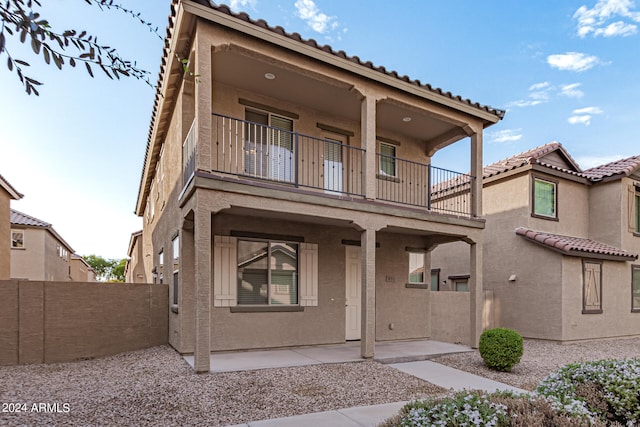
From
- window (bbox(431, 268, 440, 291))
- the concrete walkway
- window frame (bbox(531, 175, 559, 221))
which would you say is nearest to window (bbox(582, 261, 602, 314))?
window frame (bbox(531, 175, 559, 221))

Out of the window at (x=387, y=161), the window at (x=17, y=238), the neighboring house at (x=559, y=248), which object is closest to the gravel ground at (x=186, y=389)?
the neighboring house at (x=559, y=248)

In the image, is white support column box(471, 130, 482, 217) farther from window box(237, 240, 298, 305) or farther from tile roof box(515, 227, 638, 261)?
window box(237, 240, 298, 305)

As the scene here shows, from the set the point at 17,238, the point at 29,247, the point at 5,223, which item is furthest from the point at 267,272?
the point at 17,238

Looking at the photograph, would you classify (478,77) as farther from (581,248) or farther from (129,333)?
(129,333)

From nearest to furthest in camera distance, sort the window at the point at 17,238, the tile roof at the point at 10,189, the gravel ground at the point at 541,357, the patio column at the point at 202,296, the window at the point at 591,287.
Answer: the patio column at the point at 202,296 → the gravel ground at the point at 541,357 → the window at the point at 591,287 → the tile roof at the point at 10,189 → the window at the point at 17,238

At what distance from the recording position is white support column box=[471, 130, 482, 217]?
34.8ft

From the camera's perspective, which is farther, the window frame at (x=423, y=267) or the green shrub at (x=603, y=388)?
the window frame at (x=423, y=267)

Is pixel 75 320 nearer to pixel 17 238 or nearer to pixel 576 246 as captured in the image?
pixel 576 246

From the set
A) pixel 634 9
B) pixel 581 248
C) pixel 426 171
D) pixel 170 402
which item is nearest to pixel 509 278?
pixel 581 248

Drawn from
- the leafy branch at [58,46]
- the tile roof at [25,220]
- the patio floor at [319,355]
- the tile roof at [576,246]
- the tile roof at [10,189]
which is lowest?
the patio floor at [319,355]

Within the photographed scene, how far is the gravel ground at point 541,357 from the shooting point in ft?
25.6

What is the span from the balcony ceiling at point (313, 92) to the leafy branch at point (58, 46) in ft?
15.8

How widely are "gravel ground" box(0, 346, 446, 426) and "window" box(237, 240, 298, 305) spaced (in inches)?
83.1

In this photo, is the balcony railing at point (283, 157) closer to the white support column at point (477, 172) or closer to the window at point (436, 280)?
the white support column at point (477, 172)
